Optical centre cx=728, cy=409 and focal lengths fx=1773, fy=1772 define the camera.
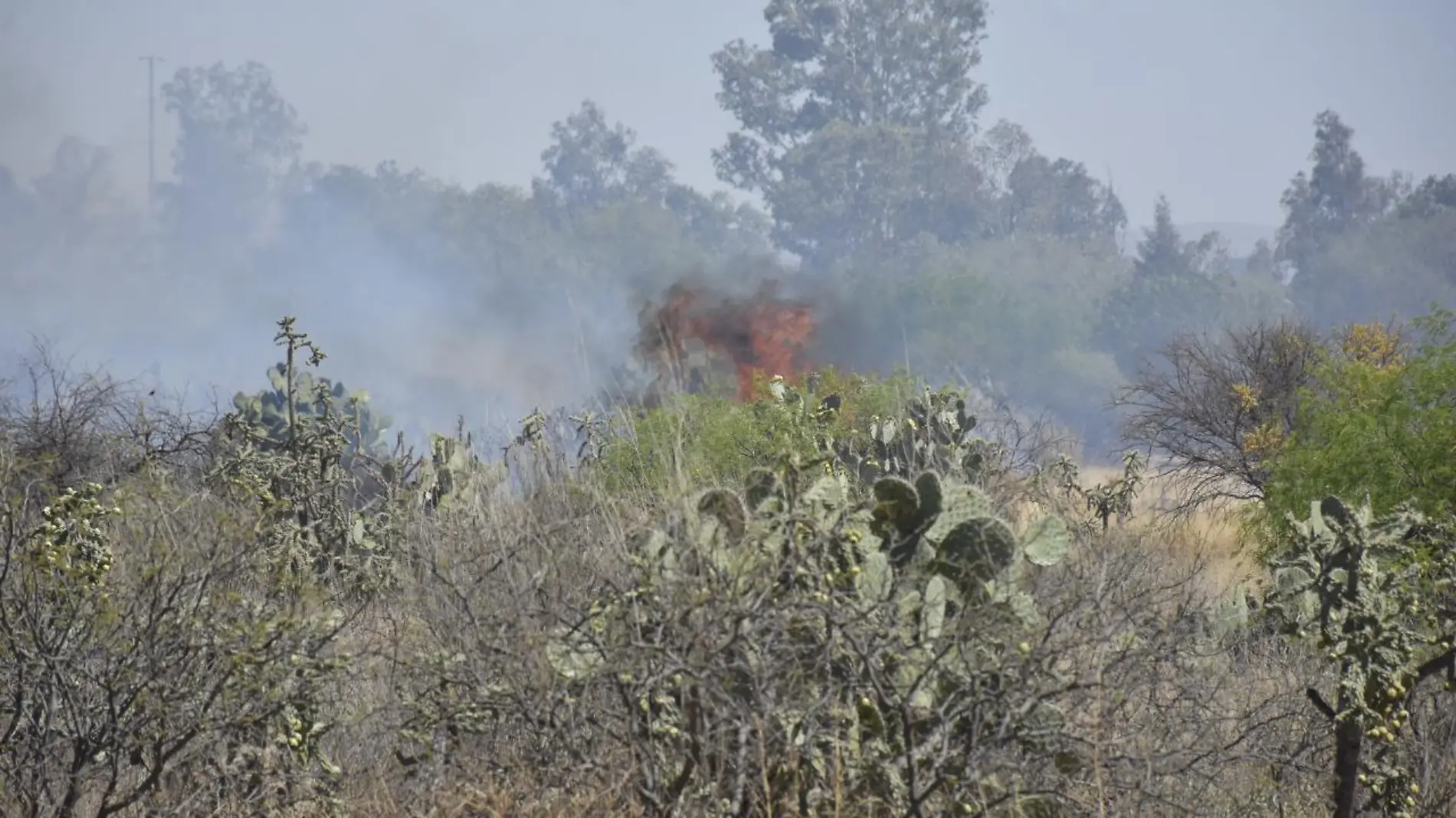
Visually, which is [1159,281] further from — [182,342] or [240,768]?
[240,768]

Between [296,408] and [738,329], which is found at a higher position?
[738,329]

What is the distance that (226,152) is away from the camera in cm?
7419

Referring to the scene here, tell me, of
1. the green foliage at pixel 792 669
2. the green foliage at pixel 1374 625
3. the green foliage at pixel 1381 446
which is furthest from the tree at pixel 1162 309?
the green foliage at pixel 792 669

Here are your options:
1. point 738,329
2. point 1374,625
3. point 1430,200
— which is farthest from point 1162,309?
point 1374,625

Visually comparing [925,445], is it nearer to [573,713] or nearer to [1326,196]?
[573,713]

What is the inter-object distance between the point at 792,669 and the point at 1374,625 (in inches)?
116

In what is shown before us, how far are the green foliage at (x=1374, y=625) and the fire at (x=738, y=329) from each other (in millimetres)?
26019

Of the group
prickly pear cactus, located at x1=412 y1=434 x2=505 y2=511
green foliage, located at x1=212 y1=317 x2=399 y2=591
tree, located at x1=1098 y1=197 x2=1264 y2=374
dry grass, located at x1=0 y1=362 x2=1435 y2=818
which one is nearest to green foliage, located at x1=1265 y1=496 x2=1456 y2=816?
dry grass, located at x1=0 y1=362 x2=1435 y2=818

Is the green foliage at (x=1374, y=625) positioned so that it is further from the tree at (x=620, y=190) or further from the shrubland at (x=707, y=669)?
the tree at (x=620, y=190)

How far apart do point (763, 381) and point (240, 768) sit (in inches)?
505

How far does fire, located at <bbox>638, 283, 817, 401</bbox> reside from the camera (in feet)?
119

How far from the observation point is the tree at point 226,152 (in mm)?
67625

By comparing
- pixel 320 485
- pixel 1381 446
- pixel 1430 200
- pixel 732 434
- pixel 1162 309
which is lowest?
pixel 320 485

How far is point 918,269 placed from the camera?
68.5 m
